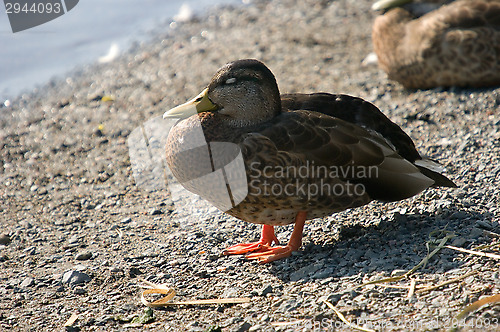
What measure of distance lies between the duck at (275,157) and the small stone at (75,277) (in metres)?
0.99

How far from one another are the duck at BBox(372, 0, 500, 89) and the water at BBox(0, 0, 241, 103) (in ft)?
15.6

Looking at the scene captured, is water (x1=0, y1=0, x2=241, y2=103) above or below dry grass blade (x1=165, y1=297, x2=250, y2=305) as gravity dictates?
above

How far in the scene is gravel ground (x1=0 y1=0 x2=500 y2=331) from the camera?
3848 mm

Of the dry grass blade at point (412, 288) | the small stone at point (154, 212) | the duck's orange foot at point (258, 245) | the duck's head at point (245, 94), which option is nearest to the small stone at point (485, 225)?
the dry grass blade at point (412, 288)

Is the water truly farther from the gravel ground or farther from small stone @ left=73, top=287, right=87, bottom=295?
small stone @ left=73, top=287, right=87, bottom=295

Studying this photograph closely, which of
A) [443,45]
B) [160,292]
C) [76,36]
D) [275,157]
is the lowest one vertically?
[160,292]

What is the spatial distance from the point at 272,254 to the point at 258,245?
0.76 feet

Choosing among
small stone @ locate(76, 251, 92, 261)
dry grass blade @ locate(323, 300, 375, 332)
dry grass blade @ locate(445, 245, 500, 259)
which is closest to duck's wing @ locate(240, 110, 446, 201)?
dry grass blade @ locate(445, 245, 500, 259)

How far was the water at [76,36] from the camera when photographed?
9.73 m

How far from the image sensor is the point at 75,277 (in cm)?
456

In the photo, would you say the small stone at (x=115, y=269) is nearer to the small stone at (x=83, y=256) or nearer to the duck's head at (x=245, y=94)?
the small stone at (x=83, y=256)

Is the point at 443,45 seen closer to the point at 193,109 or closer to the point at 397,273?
the point at 193,109

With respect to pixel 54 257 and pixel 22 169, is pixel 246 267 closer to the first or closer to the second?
pixel 54 257

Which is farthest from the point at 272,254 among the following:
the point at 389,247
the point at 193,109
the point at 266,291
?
the point at 193,109
